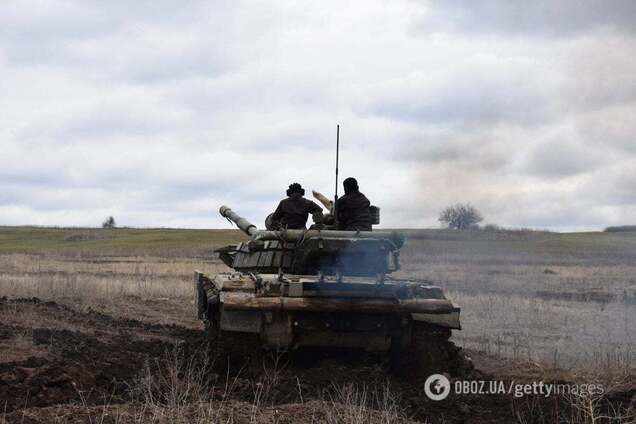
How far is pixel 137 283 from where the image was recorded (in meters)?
29.2

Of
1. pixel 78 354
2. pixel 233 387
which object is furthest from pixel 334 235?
pixel 78 354

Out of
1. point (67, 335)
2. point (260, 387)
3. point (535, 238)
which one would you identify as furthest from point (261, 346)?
point (535, 238)

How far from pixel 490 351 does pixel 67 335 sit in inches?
257

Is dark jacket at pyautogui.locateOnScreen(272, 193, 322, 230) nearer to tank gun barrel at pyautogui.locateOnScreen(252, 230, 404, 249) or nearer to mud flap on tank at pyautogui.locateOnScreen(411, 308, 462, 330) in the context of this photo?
tank gun barrel at pyautogui.locateOnScreen(252, 230, 404, 249)

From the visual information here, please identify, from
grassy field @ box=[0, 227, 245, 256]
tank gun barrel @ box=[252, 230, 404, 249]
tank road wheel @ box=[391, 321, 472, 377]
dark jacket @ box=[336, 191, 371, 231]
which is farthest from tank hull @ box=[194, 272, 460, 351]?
grassy field @ box=[0, 227, 245, 256]

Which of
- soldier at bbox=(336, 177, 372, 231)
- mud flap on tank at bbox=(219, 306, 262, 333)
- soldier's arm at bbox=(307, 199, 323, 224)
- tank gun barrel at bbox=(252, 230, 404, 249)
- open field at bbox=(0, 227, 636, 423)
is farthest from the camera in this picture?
soldier's arm at bbox=(307, 199, 323, 224)

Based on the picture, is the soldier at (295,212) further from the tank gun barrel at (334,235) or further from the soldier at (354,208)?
the tank gun barrel at (334,235)

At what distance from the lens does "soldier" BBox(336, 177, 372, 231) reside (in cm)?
1404

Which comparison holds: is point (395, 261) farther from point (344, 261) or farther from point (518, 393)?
point (518, 393)

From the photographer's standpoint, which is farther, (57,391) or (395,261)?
(395,261)

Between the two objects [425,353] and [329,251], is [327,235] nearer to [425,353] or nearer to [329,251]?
[329,251]

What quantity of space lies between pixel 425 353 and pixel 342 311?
1.30 m

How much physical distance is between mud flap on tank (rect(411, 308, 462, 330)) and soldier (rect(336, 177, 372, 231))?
7.01 ft

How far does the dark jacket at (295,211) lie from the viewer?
579 inches
